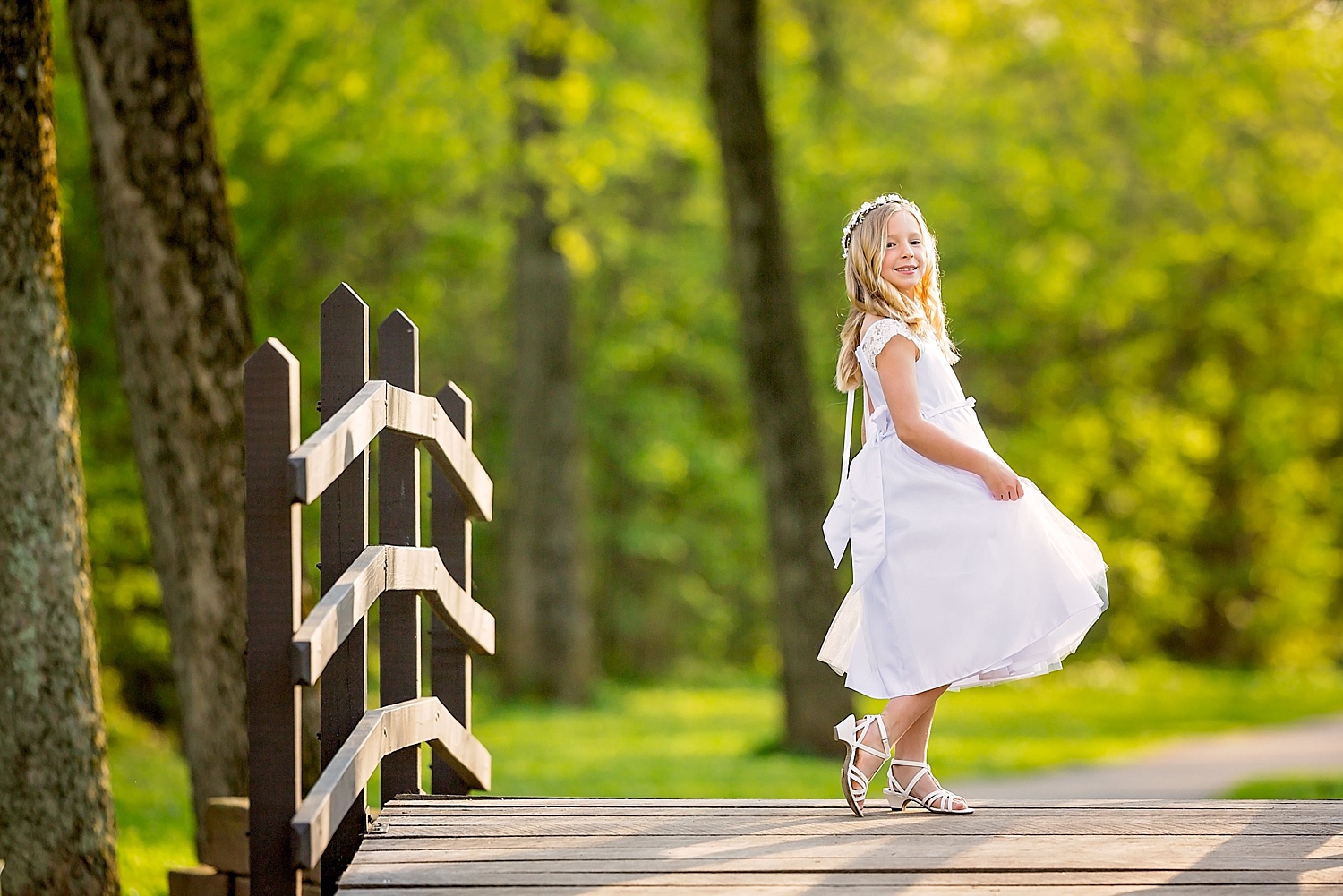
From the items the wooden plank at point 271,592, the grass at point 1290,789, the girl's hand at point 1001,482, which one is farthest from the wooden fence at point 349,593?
the grass at point 1290,789

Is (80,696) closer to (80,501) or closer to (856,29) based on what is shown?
(80,501)

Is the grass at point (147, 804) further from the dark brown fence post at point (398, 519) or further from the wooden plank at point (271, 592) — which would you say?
the wooden plank at point (271, 592)

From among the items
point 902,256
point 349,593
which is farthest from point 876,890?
point 902,256

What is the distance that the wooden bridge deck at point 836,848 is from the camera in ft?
12.0

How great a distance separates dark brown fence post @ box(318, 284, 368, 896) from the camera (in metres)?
4.22

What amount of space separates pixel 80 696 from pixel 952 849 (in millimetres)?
2887

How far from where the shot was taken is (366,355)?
4320 millimetres

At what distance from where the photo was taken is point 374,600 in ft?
13.9

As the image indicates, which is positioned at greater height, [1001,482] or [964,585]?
[1001,482]

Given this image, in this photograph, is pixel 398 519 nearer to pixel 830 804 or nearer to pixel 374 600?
pixel 374 600

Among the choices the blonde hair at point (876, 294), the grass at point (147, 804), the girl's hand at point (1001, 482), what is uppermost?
the blonde hair at point (876, 294)

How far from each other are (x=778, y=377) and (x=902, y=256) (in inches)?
273

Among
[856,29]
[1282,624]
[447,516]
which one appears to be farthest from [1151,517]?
[447,516]

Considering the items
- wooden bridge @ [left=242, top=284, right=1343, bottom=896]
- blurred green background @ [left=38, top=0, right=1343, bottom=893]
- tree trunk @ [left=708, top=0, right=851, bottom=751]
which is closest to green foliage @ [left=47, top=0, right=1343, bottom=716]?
blurred green background @ [left=38, top=0, right=1343, bottom=893]
